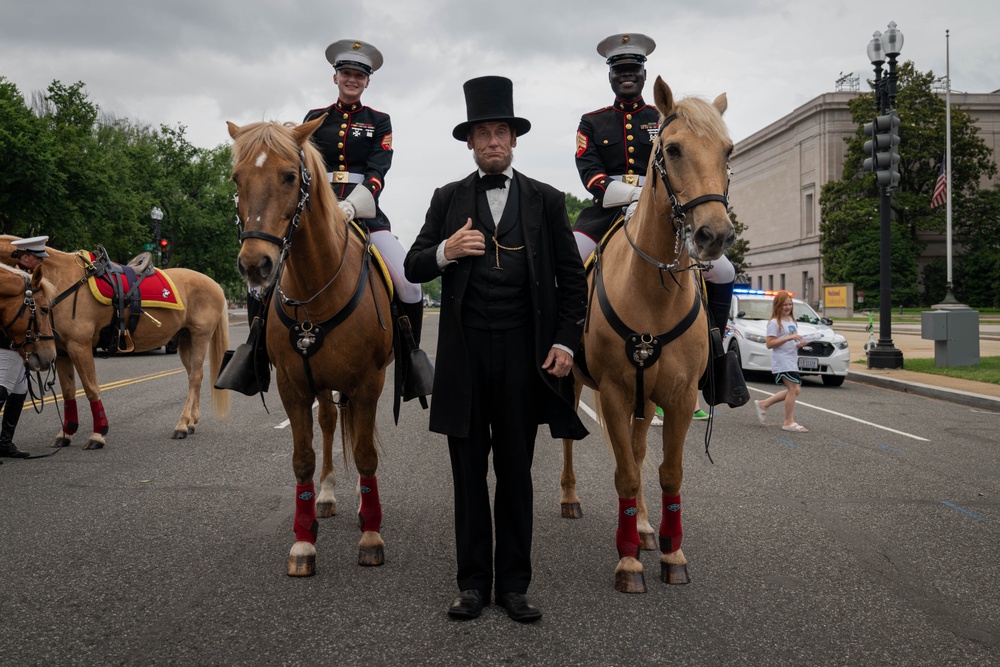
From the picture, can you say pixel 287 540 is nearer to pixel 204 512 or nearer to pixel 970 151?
pixel 204 512

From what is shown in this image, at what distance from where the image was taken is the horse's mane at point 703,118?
4211 millimetres

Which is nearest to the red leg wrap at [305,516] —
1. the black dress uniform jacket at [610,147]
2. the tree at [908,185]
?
the black dress uniform jacket at [610,147]

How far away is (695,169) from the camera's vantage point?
13.5 ft

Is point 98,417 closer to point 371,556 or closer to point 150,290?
point 150,290

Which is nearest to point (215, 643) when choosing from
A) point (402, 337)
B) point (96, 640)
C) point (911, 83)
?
point (96, 640)

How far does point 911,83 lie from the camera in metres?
56.4

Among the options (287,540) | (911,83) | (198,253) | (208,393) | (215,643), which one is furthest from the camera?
(911,83)

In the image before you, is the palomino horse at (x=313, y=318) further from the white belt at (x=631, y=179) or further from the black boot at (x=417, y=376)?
the white belt at (x=631, y=179)

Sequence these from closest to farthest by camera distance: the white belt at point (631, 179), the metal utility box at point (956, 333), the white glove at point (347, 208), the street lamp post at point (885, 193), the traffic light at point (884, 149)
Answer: the white glove at point (347, 208)
the white belt at point (631, 179)
the traffic light at point (884, 149)
the street lamp post at point (885, 193)
the metal utility box at point (956, 333)

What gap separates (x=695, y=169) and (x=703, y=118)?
0.32m

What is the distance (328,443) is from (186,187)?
52667 millimetres

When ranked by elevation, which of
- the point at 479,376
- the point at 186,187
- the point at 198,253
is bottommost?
the point at 479,376

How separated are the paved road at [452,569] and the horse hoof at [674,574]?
7 centimetres

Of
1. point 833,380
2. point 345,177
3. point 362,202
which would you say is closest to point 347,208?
point 362,202
